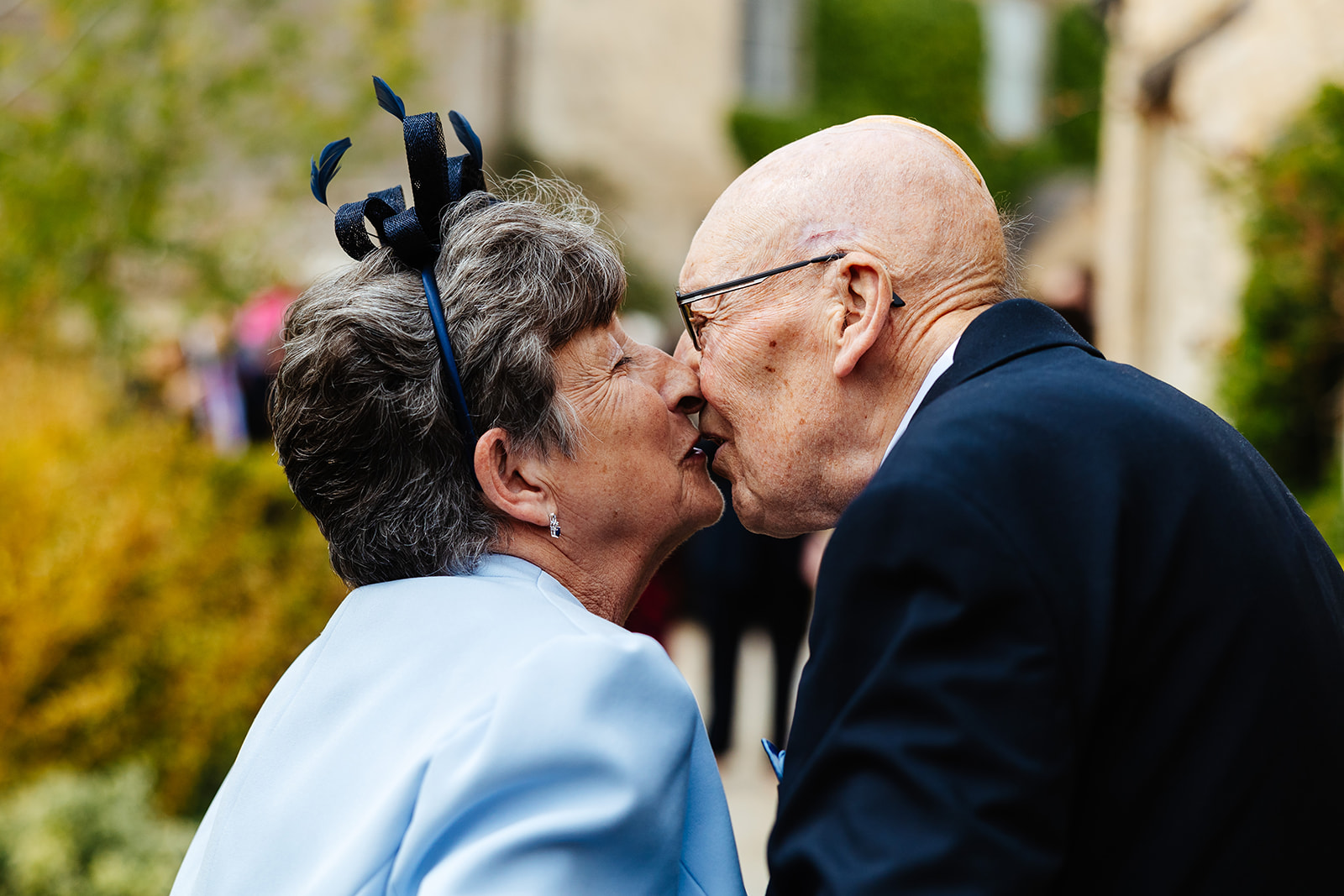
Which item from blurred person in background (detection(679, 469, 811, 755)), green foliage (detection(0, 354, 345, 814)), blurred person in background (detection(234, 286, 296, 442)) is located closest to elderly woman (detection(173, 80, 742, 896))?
green foliage (detection(0, 354, 345, 814))

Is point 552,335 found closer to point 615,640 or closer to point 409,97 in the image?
point 615,640

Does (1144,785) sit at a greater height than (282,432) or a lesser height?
lesser

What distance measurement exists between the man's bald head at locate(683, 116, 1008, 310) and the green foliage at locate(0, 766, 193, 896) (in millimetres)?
3388

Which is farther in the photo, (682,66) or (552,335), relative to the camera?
(682,66)

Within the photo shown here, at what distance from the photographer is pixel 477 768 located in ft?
5.24

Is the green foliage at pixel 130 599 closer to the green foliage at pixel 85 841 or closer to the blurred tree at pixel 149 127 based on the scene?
the green foliage at pixel 85 841

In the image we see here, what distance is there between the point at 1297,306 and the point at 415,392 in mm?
5454

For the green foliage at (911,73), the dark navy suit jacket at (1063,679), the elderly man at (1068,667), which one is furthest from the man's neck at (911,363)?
the green foliage at (911,73)

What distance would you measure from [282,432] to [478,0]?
8656mm

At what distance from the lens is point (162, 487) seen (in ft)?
18.5

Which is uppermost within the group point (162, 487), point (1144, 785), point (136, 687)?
point (1144, 785)

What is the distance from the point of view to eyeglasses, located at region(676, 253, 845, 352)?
204cm

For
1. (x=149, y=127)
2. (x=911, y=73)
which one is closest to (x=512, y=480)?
(x=149, y=127)

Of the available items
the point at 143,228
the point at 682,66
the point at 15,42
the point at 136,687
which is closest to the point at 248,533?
the point at 136,687
